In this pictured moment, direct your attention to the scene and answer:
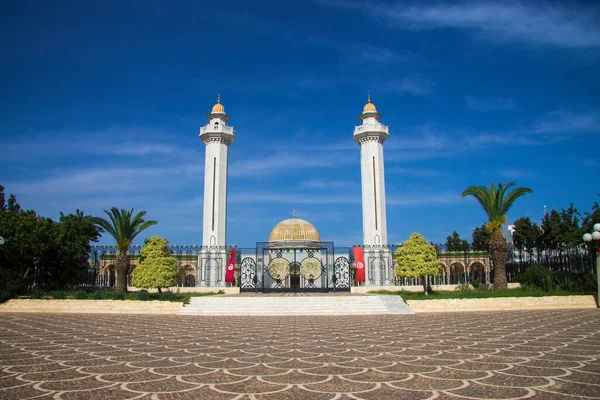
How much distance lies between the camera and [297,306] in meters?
18.5

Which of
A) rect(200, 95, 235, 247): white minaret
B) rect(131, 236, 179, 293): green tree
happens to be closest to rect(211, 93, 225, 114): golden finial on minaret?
rect(200, 95, 235, 247): white minaret

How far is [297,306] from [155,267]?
8.13m

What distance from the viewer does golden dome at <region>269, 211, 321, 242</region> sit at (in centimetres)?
3919

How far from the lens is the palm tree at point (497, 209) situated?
888 inches

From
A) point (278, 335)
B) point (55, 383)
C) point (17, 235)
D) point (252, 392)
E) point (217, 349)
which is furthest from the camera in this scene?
point (17, 235)

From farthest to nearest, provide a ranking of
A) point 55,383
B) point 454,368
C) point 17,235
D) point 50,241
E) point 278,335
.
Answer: point 50,241 < point 17,235 < point 278,335 < point 454,368 < point 55,383

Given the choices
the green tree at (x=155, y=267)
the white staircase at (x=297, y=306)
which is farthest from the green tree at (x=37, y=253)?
the white staircase at (x=297, y=306)

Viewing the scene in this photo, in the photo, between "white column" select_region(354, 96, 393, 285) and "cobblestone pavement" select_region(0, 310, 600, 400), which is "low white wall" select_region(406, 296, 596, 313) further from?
"white column" select_region(354, 96, 393, 285)

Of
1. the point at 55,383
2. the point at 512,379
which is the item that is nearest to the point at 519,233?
the point at 512,379

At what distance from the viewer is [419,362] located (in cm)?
655

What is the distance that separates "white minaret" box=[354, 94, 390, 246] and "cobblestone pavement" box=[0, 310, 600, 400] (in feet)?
73.8

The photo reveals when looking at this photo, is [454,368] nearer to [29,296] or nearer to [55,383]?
[55,383]

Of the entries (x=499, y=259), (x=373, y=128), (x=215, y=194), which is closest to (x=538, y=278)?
(x=499, y=259)

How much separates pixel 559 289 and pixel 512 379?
1962 cm
